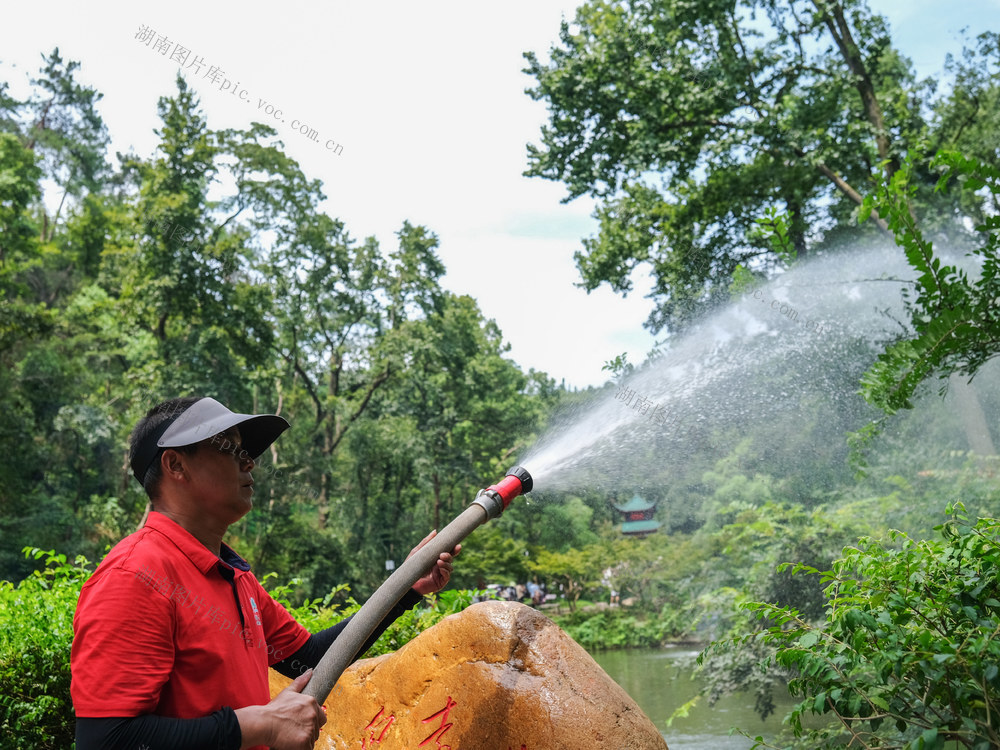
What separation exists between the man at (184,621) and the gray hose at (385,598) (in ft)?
0.50

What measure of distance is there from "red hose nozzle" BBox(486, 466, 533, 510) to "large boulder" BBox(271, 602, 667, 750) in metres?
0.84

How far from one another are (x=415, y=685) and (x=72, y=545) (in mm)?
22448

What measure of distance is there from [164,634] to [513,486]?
1209 millimetres

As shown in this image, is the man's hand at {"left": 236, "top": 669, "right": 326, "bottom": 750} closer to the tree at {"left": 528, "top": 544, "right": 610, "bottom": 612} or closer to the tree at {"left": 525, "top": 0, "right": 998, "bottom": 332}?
the tree at {"left": 525, "top": 0, "right": 998, "bottom": 332}

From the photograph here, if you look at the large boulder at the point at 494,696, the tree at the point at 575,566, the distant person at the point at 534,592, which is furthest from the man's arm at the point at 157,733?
the distant person at the point at 534,592

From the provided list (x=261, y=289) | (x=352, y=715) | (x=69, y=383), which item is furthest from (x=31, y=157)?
(x=352, y=715)

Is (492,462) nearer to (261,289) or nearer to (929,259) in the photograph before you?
(261,289)

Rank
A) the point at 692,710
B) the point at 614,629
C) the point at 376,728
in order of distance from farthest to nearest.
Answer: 1. the point at 614,629
2. the point at 692,710
3. the point at 376,728

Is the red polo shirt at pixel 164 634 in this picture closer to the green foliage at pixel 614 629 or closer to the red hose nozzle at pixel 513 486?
the red hose nozzle at pixel 513 486

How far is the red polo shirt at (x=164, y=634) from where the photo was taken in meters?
1.68

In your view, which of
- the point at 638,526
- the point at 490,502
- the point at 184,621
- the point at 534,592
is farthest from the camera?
the point at 638,526

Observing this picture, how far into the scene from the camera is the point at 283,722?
1.84m

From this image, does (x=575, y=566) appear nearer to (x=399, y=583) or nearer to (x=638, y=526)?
(x=638, y=526)

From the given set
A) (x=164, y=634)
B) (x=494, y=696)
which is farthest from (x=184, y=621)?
(x=494, y=696)
